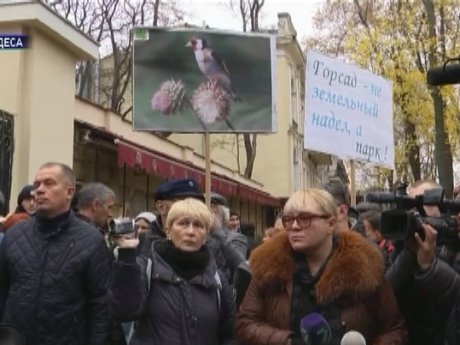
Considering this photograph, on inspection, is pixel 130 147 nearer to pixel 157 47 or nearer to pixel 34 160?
pixel 34 160

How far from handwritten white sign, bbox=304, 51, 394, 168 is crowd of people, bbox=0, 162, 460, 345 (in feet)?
9.97

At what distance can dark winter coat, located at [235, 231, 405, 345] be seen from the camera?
2.80 metres

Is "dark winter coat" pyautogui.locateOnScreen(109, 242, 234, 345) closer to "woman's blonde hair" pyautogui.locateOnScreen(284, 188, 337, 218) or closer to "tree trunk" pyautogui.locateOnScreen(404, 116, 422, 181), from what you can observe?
"woman's blonde hair" pyautogui.locateOnScreen(284, 188, 337, 218)

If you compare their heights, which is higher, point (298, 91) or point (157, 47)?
point (298, 91)

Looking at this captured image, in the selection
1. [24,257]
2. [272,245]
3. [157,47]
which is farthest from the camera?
[157,47]

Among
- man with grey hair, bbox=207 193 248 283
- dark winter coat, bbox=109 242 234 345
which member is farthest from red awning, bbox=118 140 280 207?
dark winter coat, bbox=109 242 234 345

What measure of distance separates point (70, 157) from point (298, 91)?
956 inches

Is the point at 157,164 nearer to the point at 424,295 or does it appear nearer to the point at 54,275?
the point at 54,275

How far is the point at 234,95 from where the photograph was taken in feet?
22.3

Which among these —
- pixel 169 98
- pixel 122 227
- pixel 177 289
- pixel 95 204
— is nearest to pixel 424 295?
pixel 177 289

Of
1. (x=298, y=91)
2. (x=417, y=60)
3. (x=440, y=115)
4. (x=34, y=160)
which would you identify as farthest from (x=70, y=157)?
(x=298, y=91)

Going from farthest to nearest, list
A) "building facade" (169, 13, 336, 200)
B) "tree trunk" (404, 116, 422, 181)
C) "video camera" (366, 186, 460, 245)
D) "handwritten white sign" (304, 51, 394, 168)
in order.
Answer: "building facade" (169, 13, 336, 200) → "tree trunk" (404, 116, 422, 181) → "handwritten white sign" (304, 51, 394, 168) → "video camera" (366, 186, 460, 245)

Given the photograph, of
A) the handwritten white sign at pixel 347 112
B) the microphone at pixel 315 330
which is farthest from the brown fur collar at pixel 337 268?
the handwritten white sign at pixel 347 112

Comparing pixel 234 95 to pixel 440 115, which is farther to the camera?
pixel 440 115
